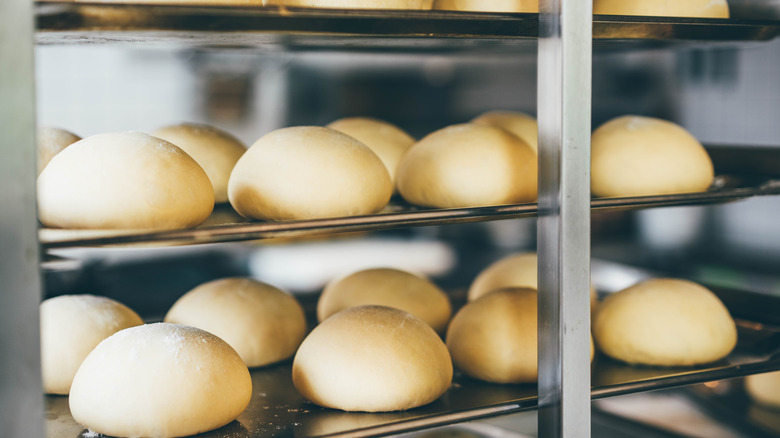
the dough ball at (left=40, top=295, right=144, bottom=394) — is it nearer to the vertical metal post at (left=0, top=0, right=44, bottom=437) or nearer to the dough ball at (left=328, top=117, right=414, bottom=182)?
the vertical metal post at (left=0, top=0, right=44, bottom=437)

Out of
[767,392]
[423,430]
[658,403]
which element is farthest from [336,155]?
[658,403]

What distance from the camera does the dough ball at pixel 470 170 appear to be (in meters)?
1.42

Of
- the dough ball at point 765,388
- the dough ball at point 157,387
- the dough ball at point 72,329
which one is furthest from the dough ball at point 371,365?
the dough ball at point 765,388

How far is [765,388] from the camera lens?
162cm

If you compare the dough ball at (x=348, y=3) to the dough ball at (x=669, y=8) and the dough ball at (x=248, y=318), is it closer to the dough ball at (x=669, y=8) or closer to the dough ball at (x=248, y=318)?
the dough ball at (x=669, y=8)

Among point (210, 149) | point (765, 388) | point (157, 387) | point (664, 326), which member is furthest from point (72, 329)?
point (765, 388)

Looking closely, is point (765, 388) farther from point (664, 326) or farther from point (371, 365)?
point (371, 365)

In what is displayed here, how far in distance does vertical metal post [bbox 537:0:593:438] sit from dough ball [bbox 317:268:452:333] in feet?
1.54

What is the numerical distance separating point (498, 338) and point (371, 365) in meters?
0.31

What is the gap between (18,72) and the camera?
855mm

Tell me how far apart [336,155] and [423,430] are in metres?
0.51

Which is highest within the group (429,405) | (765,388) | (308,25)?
(308,25)

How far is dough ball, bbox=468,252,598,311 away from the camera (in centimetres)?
184

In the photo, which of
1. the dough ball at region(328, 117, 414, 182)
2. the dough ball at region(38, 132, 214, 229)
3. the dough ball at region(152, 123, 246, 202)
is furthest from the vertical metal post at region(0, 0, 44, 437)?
the dough ball at region(328, 117, 414, 182)
